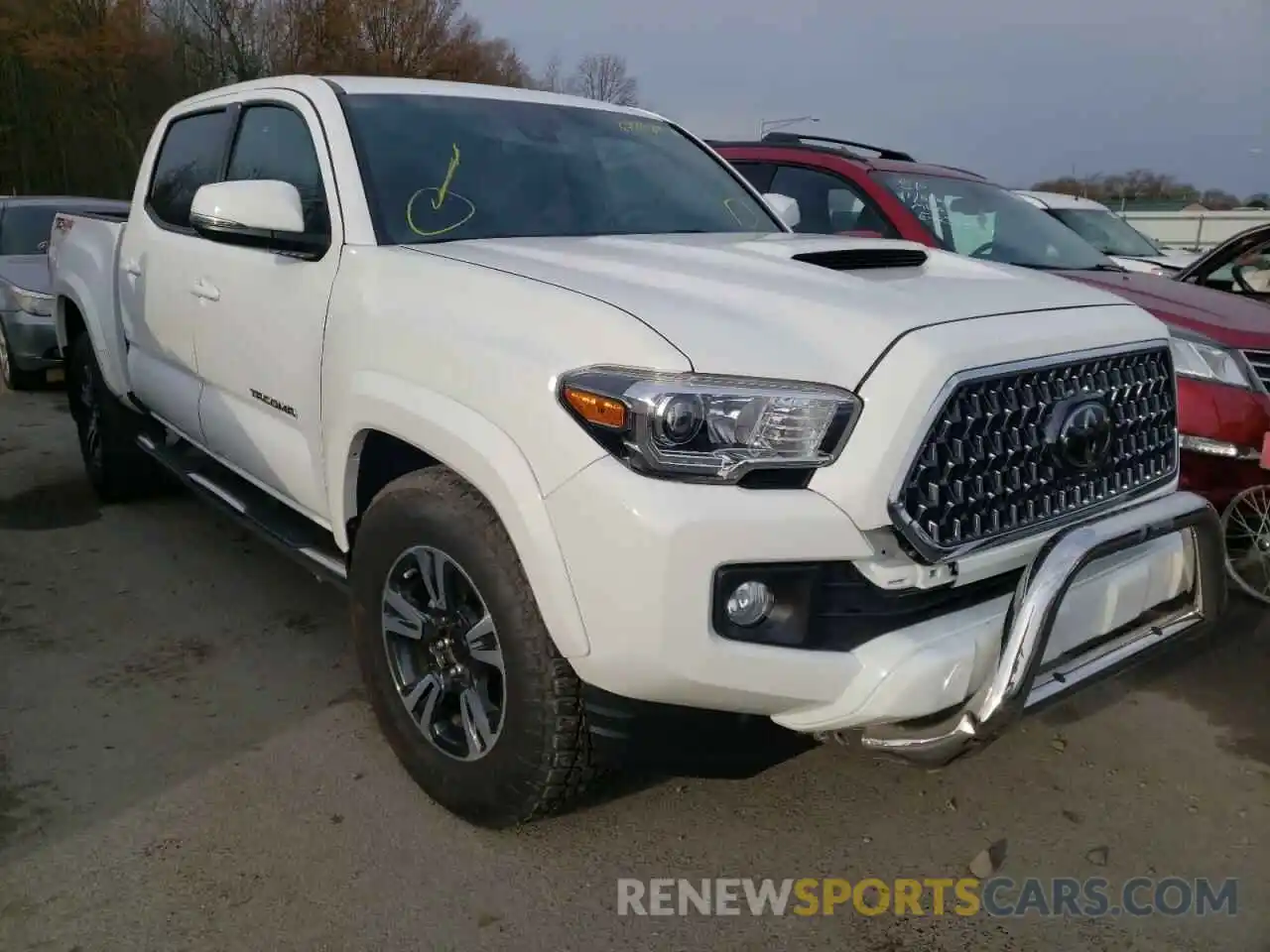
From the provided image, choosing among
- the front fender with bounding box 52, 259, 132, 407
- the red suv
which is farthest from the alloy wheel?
the red suv

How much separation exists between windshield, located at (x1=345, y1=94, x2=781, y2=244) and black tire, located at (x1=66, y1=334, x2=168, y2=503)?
2.47 metres

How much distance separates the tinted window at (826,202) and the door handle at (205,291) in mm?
3105

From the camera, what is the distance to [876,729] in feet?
7.42

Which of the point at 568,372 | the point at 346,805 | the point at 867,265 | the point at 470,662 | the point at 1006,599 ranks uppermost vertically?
the point at 867,265

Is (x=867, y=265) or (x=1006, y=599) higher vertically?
(x=867, y=265)

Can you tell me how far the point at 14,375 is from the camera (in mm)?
8766

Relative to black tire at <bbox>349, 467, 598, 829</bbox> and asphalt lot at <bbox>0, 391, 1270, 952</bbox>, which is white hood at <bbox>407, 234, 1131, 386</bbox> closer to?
black tire at <bbox>349, 467, 598, 829</bbox>

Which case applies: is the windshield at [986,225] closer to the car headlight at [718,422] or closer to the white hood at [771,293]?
the white hood at [771,293]

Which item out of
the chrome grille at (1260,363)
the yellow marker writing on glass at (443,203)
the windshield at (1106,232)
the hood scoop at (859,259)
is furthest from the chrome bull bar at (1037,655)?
the windshield at (1106,232)

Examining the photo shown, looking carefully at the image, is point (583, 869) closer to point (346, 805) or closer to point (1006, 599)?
point (346, 805)

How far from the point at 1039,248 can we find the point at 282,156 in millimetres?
4061

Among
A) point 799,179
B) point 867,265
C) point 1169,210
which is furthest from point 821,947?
point 1169,210

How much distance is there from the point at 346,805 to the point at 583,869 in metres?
0.69

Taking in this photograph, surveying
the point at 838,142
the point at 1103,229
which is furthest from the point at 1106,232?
the point at 838,142
